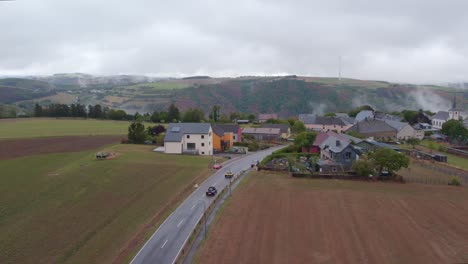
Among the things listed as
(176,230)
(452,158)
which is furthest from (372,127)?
(176,230)

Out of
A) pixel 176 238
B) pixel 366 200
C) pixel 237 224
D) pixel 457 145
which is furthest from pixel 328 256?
pixel 457 145

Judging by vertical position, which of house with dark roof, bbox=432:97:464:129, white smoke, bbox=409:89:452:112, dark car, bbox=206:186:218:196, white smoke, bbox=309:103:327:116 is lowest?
dark car, bbox=206:186:218:196

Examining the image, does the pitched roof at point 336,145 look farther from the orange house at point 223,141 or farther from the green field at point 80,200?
the green field at point 80,200

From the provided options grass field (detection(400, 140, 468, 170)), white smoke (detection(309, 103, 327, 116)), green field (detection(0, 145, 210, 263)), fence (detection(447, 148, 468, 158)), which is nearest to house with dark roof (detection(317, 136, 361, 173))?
green field (detection(0, 145, 210, 263))

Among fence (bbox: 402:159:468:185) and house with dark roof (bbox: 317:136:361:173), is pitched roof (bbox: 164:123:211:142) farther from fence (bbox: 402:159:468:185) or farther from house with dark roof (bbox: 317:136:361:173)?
fence (bbox: 402:159:468:185)

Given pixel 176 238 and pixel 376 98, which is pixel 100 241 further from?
pixel 376 98

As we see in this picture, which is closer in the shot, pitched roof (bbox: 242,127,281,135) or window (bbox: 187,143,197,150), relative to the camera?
window (bbox: 187,143,197,150)

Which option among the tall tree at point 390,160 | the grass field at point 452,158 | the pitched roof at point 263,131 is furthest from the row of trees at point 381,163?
the pitched roof at point 263,131
